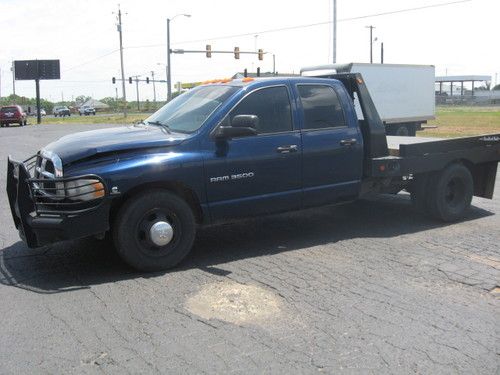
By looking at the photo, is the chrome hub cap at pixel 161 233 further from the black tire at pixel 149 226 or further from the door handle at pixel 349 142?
the door handle at pixel 349 142

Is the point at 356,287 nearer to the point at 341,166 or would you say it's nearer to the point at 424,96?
the point at 341,166

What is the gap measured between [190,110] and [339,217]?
2.91 metres

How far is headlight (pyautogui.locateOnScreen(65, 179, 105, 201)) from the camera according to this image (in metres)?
5.02

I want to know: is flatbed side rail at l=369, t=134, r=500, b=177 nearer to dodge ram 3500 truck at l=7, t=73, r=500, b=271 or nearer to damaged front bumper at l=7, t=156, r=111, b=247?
dodge ram 3500 truck at l=7, t=73, r=500, b=271

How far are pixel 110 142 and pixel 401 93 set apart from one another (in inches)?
873

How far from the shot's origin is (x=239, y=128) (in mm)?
5676

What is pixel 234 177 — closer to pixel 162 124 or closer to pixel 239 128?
pixel 239 128

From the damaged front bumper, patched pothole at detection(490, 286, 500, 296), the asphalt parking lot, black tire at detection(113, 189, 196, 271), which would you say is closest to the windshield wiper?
black tire at detection(113, 189, 196, 271)

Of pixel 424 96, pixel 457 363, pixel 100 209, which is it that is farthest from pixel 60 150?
pixel 424 96

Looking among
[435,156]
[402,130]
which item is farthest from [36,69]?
[435,156]

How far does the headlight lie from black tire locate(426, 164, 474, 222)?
14.9ft

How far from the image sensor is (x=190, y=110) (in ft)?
20.3

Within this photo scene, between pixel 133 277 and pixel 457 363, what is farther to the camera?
pixel 133 277

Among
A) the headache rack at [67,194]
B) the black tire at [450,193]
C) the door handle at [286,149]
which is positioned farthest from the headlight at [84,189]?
the black tire at [450,193]
